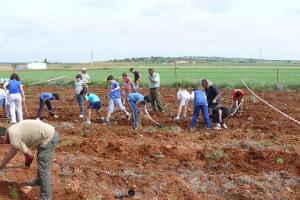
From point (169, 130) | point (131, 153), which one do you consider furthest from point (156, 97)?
point (131, 153)

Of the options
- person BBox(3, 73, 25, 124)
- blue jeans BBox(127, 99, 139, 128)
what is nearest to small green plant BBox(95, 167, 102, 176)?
blue jeans BBox(127, 99, 139, 128)

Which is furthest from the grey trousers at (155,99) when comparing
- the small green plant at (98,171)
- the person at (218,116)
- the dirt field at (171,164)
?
the small green plant at (98,171)

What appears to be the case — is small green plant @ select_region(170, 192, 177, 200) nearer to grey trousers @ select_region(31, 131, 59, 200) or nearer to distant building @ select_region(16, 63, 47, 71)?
grey trousers @ select_region(31, 131, 59, 200)

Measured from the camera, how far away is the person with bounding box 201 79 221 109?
13.8 m

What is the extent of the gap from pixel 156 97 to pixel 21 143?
10.4 metres

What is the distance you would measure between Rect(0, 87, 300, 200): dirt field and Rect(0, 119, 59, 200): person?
78cm

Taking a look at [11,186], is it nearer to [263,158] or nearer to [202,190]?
[202,190]

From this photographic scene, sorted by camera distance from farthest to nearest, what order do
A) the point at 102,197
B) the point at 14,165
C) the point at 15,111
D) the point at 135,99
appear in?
the point at 15,111, the point at 135,99, the point at 14,165, the point at 102,197

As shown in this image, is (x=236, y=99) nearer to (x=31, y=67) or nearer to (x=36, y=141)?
(x=36, y=141)

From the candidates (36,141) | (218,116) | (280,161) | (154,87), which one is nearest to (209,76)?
(154,87)

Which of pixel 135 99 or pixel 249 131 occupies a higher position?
pixel 135 99

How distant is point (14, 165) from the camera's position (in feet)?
28.9

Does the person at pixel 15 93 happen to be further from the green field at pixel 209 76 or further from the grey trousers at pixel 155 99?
the green field at pixel 209 76

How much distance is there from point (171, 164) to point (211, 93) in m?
4.81
